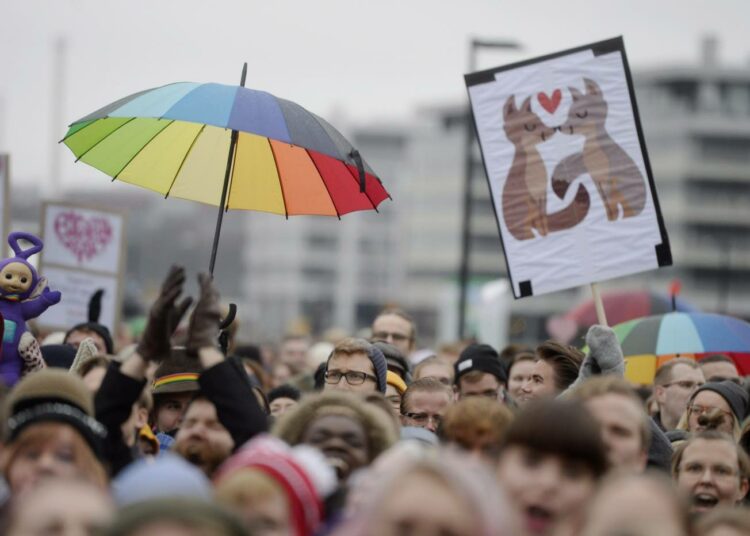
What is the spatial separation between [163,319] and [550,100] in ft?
13.7

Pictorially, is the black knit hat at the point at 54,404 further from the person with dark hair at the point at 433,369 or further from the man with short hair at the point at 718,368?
the man with short hair at the point at 718,368

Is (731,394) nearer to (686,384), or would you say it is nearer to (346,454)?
(686,384)

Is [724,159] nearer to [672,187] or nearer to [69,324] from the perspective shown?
[672,187]

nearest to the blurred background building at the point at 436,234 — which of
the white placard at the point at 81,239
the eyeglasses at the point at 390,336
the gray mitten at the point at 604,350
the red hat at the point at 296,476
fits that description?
the white placard at the point at 81,239

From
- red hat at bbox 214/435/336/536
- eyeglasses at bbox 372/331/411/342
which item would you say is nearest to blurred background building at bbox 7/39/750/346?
eyeglasses at bbox 372/331/411/342

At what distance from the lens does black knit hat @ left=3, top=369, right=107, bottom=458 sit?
18.6 feet

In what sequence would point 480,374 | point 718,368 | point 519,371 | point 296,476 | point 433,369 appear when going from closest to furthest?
point 296,476
point 480,374
point 433,369
point 519,371
point 718,368

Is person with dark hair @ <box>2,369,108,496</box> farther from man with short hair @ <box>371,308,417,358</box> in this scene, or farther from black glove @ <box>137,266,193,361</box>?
man with short hair @ <box>371,308,417,358</box>

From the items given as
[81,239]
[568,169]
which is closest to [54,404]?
[568,169]

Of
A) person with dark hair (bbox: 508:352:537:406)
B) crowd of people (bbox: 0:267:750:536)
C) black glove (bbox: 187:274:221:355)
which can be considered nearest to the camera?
crowd of people (bbox: 0:267:750:536)

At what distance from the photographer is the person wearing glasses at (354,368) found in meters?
8.51

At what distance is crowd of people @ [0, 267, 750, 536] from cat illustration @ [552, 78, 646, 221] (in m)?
1.24

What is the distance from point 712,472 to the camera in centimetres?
708

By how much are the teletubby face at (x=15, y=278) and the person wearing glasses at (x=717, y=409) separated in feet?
12.1
